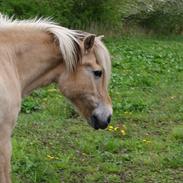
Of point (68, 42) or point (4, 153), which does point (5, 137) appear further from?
point (68, 42)

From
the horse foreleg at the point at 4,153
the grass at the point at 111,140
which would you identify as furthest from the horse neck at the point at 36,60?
the grass at the point at 111,140

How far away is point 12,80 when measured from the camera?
181 inches

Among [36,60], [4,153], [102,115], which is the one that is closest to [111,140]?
[102,115]

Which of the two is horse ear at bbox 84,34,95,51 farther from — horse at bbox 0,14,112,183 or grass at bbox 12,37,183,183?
grass at bbox 12,37,183,183

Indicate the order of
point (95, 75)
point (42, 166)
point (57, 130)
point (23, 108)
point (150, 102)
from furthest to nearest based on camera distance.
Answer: point (150, 102), point (23, 108), point (57, 130), point (42, 166), point (95, 75)

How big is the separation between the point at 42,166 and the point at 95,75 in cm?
139

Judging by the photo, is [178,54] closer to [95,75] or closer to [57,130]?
[57,130]

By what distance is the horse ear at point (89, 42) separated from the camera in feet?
15.7

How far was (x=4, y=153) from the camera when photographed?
4508 mm

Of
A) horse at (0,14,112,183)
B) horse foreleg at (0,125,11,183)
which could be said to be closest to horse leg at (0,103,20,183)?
horse foreleg at (0,125,11,183)

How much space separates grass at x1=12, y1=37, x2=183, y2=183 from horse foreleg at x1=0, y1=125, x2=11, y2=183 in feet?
3.45

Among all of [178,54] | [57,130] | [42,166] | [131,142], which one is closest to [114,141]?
[131,142]

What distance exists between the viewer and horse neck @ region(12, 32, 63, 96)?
4812mm

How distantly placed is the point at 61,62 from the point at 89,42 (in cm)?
31
